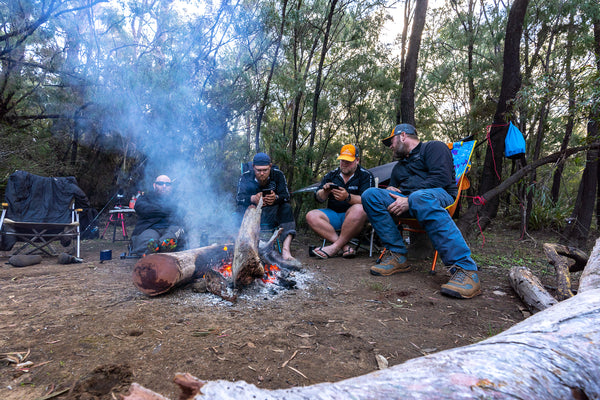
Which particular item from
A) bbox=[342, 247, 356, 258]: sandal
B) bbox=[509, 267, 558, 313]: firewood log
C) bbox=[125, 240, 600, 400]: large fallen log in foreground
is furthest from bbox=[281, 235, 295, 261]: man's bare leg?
bbox=[125, 240, 600, 400]: large fallen log in foreground

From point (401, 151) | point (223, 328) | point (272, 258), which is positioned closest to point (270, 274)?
point (272, 258)

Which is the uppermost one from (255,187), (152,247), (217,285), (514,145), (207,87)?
(207,87)

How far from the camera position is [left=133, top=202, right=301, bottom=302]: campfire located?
2.45 meters

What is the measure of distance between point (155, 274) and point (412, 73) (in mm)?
6155

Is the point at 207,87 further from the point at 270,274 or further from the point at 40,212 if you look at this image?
the point at 270,274

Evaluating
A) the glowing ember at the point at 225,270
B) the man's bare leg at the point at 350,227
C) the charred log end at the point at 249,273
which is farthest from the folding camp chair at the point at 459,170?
the glowing ember at the point at 225,270

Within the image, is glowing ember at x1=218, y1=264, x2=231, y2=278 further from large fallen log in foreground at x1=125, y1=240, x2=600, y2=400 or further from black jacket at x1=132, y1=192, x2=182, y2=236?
large fallen log in foreground at x1=125, y1=240, x2=600, y2=400

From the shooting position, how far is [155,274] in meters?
2.43

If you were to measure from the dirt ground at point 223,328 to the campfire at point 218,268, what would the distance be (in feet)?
0.37

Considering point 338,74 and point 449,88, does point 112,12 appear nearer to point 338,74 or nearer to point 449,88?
point 338,74

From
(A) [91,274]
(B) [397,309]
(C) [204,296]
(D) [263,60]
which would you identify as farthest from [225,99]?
(B) [397,309]

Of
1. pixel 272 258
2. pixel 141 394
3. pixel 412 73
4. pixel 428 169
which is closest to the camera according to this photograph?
pixel 141 394

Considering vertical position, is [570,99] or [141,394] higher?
[570,99]

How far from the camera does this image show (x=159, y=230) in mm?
4336
